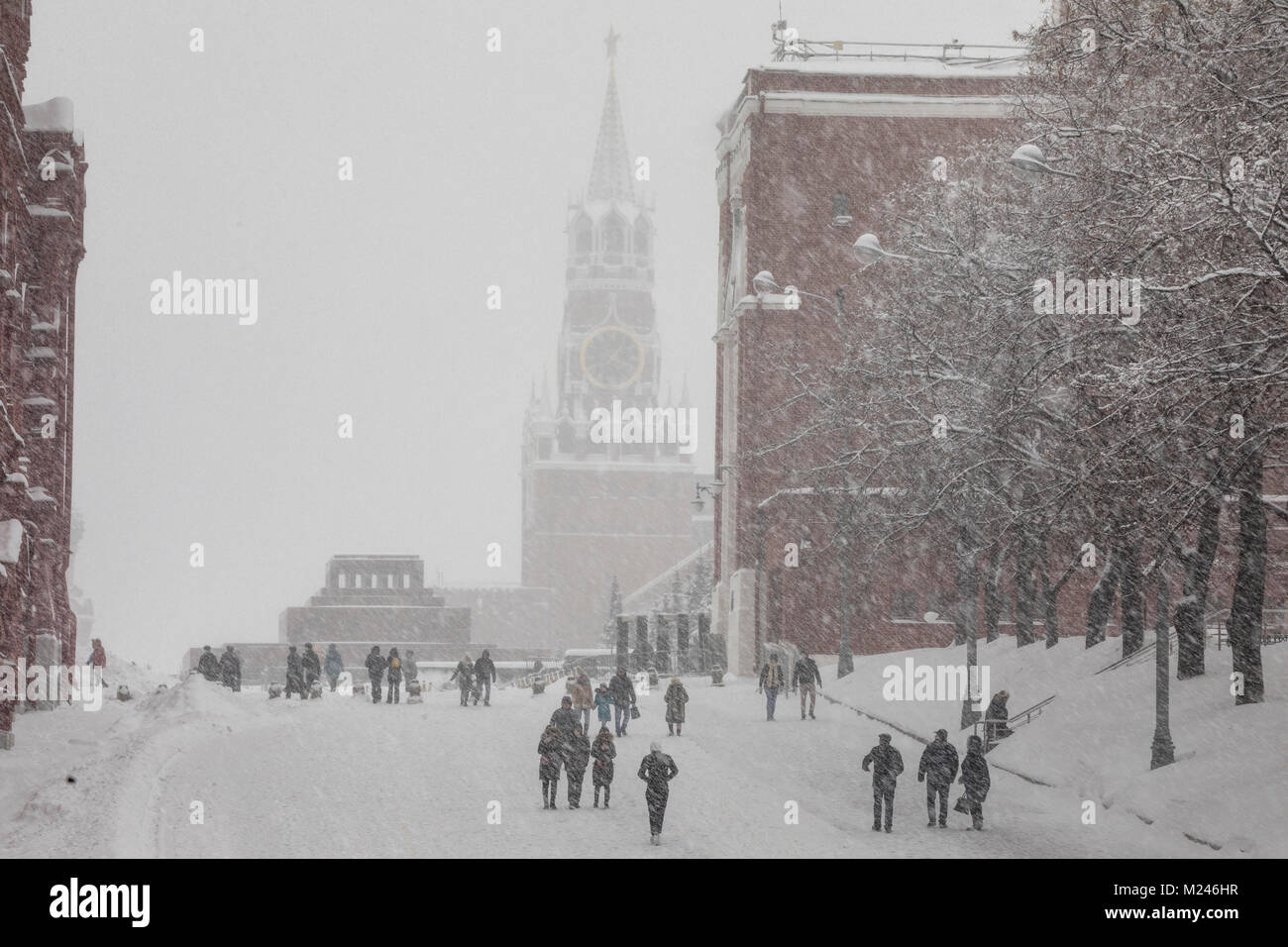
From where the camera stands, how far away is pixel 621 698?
103ft

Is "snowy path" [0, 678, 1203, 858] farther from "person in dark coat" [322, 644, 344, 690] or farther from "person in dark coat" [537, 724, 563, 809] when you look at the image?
"person in dark coat" [322, 644, 344, 690]

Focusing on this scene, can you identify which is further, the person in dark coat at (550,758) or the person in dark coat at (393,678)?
the person in dark coat at (393,678)

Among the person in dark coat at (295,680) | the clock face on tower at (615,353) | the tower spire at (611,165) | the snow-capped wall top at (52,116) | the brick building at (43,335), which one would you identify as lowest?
the person in dark coat at (295,680)

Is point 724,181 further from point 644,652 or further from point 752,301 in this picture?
point 644,652

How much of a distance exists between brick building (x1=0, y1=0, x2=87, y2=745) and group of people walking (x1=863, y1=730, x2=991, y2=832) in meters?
17.2

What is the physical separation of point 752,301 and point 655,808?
34.3 metres

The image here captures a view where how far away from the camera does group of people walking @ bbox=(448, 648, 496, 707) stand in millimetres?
39500

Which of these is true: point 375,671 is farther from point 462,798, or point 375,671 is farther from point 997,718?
point 462,798

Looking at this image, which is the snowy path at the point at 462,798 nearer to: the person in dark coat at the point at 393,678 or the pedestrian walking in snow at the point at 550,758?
the pedestrian walking in snow at the point at 550,758

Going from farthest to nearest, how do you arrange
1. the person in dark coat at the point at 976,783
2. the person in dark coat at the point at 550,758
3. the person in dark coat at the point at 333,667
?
the person in dark coat at the point at 333,667 < the person in dark coat at the point at 550,758 < the person in dark coat at the point at 976,783

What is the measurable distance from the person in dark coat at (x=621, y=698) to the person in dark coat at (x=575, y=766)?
23.8 feet

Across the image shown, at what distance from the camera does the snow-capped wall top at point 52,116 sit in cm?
3888

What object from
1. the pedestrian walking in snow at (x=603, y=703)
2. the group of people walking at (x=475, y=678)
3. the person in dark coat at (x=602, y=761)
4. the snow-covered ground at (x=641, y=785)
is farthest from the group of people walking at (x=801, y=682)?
the person in dark coat at (x=602, y=761)

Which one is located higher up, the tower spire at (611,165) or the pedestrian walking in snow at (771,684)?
the tower spire at (611,165)
